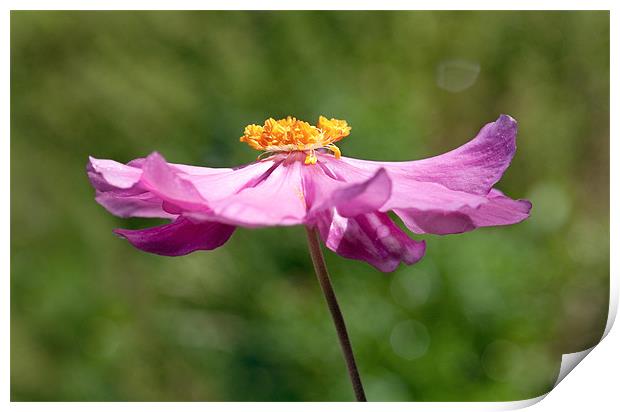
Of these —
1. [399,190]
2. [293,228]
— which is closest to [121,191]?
[399,190]

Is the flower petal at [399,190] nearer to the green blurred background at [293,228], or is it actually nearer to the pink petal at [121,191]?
the pink petal at [121,191]

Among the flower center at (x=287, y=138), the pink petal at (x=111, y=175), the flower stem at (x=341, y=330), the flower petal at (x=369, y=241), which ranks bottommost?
the flower stem at (x=341, y=330)

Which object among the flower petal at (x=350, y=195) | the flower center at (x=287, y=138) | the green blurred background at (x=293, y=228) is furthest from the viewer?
the green blurred background at (x=293, y=228)

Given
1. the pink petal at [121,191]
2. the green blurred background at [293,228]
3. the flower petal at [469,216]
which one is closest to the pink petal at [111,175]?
the pink petal at [121,191]

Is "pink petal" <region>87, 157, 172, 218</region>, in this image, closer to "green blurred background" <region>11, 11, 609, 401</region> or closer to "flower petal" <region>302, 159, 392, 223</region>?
"flower petal" <region>302, 159, 392, 223</region>

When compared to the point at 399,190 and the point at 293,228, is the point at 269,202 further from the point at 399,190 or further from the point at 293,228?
the point at 293,228

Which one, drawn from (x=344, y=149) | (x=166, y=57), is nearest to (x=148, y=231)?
(x=344, y=149)

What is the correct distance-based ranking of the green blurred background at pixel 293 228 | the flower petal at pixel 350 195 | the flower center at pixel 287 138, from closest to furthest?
the flower petal at pixel 350 195 → the flower center at pixel 287 138 → the green blurred background at pixel 293 228
